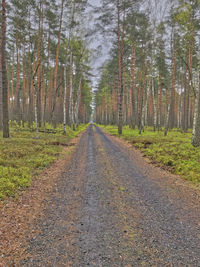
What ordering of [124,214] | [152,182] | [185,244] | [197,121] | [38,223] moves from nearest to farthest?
[185,244]
[38,223]
[124,214]
[152,182]
[197,121]

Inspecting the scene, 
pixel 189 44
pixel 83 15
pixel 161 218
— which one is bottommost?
pixel 161 218

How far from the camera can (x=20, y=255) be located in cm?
254

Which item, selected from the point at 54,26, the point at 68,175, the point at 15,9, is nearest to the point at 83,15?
the point at 54,26

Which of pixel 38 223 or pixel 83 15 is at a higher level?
pixel 83 15

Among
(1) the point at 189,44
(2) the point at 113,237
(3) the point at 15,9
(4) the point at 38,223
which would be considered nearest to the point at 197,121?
(1) the point at 189,44

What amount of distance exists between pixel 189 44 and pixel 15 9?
15953mm

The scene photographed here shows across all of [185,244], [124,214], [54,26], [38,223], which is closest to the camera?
[185,244]

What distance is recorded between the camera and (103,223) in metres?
3.39

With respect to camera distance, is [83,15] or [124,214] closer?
[124,214]

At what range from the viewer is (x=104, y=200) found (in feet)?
14.4

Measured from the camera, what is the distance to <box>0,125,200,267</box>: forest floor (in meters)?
2.52

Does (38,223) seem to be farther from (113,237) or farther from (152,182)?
(152,182)

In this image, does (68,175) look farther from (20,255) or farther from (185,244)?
(185,244)

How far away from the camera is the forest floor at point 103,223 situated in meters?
2.52
